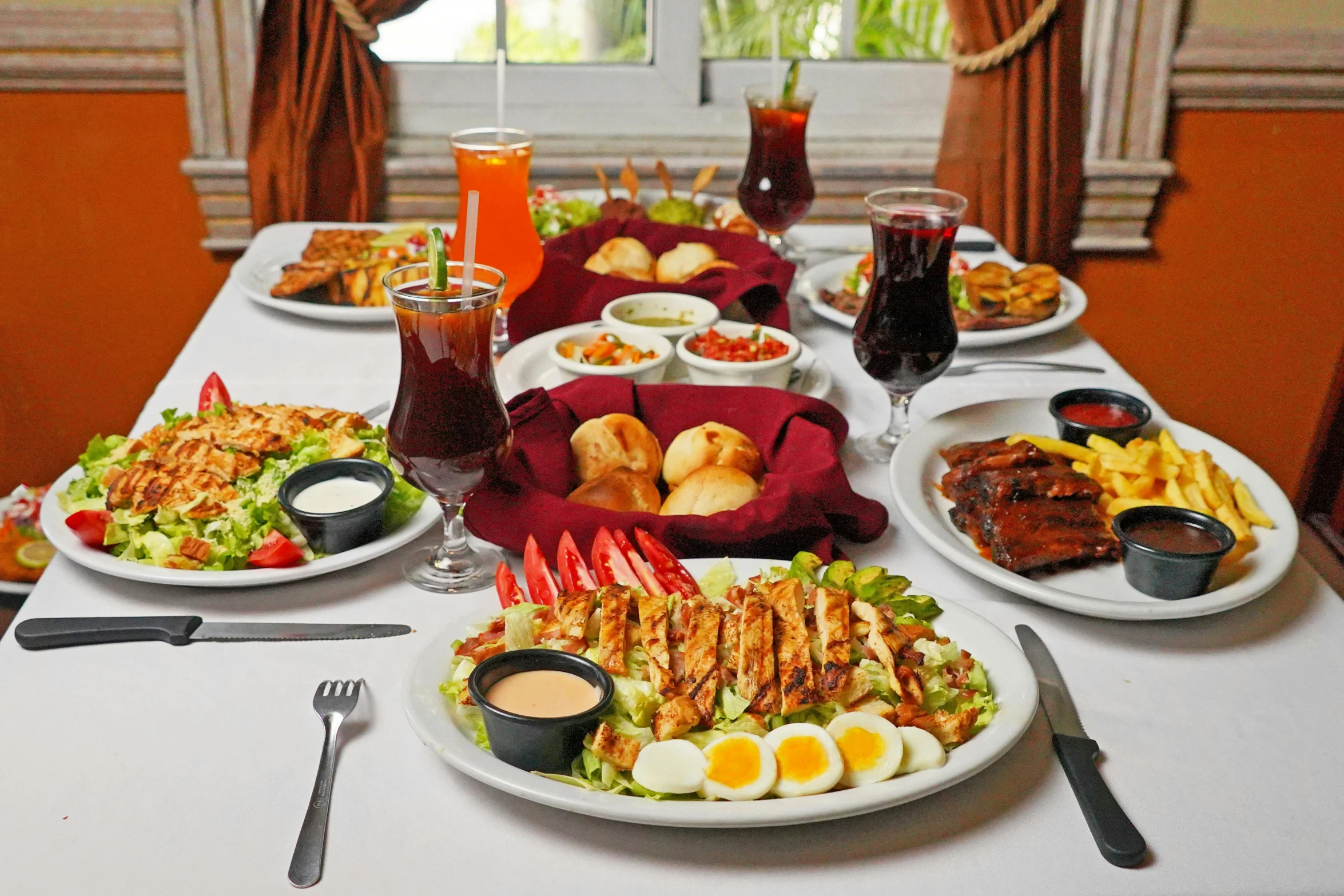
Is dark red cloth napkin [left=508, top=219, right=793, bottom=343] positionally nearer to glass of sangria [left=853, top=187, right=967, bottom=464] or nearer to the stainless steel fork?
glass of sangria [left=853, top=187, right=967, bottom=464]

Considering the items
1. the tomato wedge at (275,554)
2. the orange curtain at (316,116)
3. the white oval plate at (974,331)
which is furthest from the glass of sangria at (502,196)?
the orange curtain at (316,116)

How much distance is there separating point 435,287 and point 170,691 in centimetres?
47

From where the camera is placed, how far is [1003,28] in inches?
123

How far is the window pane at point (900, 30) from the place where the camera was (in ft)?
11.2

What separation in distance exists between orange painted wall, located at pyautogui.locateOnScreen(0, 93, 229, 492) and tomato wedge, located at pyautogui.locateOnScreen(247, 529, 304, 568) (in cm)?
234

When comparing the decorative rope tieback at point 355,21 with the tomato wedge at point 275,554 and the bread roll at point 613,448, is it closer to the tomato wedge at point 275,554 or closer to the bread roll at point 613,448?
the bread roll at point 613,448

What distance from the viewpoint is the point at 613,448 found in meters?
1.39

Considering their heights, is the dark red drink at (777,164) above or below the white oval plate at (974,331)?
above

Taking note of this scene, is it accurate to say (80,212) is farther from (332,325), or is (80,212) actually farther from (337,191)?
(332,325)

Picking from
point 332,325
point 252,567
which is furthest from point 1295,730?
point 332,325

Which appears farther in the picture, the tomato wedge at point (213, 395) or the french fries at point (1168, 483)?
the tomato wedge at point (213, 395)

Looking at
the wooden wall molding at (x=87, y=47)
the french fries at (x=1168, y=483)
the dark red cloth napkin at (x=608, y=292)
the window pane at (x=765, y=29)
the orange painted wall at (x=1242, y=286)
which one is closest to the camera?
the french fries at (x=1168, y=483)

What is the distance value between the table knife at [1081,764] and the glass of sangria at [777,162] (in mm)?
1260

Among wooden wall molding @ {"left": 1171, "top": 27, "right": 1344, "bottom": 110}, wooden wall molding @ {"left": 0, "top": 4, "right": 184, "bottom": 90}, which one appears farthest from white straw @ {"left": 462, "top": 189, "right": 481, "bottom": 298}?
wooden wall molding @ {"left": 1171, "top": 27, "right": 1344, "bottom": 110}
